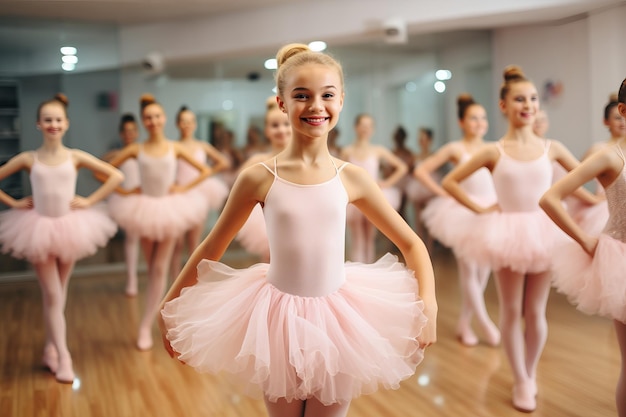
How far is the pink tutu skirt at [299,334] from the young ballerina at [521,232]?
117 centimetres

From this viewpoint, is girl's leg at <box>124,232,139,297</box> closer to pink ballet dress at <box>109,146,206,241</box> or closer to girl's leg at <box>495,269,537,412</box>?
pink ballet dress at <box>109,146,206,241</box>

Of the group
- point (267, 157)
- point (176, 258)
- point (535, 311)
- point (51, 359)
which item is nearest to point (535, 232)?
point (535, 311)

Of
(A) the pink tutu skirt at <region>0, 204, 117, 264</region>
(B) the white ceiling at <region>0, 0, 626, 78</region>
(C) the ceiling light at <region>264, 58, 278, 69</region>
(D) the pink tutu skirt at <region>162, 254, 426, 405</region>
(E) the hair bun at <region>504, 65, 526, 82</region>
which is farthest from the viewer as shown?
(C) the ceiling light at <region>264, 58, 278, 69</region>

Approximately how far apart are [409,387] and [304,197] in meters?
1.71

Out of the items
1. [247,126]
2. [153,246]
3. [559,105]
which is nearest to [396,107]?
[247,126]

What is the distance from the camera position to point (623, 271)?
83.0 inches

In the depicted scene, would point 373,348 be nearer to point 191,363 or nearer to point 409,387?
point 191,363

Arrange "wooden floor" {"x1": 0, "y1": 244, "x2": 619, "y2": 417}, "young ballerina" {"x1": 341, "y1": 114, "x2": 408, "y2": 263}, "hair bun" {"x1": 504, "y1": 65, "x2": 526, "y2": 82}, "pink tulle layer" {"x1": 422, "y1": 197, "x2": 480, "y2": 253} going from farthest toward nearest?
"young ballerina" {"x1": 341, "y1": 114, "x2": 408, "y2": 263} → "pink tulle layer" {"x1": 422, "y1": 197, "x2": 480, "y2": 253} → "hair bun" {"x1": 504, "y1": 65, "x2": 526, "y2": 82} → "wooden floor" {"x1": 0, "y1": 244, "x2": 619, "y2": 417}

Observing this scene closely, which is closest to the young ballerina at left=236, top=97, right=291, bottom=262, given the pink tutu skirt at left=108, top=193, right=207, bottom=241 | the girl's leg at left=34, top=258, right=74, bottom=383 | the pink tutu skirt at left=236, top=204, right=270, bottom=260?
the pink tutu skirt at left=236, top=204, right=270, bottom=260

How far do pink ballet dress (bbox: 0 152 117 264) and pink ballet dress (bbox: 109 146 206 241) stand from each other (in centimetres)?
51

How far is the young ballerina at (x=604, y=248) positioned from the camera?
2.14m

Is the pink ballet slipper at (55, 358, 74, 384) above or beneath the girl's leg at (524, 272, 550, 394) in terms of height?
beneath

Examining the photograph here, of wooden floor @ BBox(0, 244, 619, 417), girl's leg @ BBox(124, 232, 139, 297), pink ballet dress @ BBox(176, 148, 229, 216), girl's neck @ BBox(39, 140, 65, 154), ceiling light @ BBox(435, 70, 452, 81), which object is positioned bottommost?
wooden floor @ BBox(0, 244, 619, 417)

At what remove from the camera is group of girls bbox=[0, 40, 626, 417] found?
1668 millimetres
